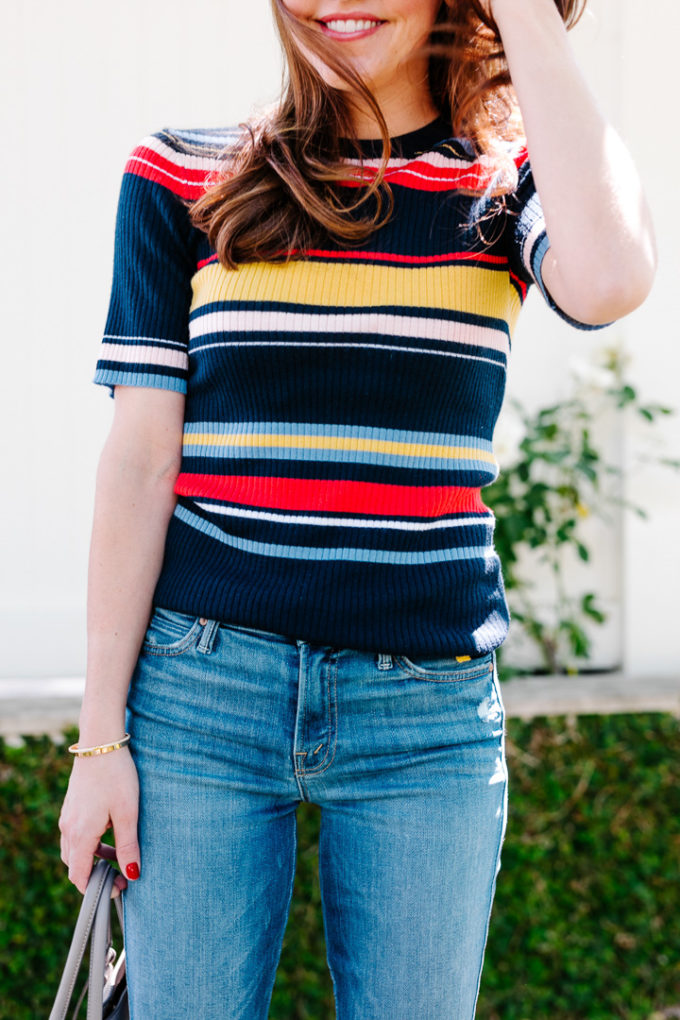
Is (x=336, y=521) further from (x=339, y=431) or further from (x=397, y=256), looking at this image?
(x=397, y=256)

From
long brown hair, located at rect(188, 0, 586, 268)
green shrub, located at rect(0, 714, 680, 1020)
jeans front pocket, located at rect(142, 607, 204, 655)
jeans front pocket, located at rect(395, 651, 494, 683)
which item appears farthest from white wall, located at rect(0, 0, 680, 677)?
jeans front pocket, located at rect(395, 651, 494, 683)

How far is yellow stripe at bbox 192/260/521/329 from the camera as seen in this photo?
113 centimetres

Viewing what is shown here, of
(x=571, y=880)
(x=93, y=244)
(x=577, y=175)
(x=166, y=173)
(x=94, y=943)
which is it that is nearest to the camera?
(x=577, y=175)

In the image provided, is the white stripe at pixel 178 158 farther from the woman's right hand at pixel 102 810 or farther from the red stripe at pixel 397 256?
the woman's right hand at pixel 102 810

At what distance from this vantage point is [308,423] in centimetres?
112

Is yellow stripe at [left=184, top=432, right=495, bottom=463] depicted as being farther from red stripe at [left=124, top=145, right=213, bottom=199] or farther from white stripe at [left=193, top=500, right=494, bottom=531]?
red stripe at [left=124, top=145, right=213, bottom=199]

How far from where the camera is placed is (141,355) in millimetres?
1174

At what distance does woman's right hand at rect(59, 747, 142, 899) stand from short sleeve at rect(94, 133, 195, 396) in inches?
18.8

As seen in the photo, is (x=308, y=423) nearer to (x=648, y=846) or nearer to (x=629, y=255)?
(x=629, y=255)

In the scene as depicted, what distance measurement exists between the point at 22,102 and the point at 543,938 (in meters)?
2.77

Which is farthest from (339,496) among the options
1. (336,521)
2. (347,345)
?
(347,345)

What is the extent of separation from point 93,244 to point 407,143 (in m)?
1.72

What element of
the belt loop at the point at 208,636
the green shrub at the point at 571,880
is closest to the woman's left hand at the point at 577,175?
the belt loop at the point at 208,636

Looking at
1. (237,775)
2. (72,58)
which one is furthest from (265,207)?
(72,58)
